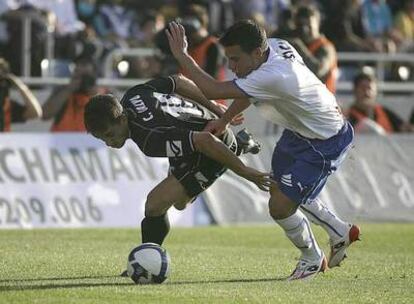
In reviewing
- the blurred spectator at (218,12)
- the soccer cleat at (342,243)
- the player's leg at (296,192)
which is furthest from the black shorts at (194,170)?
the blurred spectator at (218,12)

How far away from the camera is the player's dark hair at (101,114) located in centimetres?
1017

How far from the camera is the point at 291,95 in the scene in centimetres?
1024

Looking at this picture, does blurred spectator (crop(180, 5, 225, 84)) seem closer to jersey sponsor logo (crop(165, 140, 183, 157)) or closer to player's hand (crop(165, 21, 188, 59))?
player's hand (crop(165, 21, 188, 59))

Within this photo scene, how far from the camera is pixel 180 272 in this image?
36.1 ft

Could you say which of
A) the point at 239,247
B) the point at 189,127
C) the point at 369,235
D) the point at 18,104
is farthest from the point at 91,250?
the point at 18,104

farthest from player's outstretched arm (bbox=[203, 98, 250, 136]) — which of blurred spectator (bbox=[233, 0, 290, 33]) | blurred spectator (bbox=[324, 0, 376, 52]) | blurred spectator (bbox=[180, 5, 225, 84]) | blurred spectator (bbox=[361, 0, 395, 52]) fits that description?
blurred spectator (bbox=[361, 0, 395, 52])

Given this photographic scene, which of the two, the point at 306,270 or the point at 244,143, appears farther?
the point at 244,143

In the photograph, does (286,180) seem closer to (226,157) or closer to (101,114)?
(226,157)

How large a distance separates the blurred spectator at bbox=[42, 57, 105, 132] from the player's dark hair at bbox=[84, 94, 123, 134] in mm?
7449

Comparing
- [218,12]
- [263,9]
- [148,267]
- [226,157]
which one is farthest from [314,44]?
[148,267]

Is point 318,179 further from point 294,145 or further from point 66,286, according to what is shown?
point 66,286

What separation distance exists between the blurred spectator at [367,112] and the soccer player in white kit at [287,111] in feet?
25.4

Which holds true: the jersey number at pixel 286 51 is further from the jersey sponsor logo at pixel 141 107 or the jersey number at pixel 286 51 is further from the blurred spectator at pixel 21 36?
the blurred spectator at pixel 21 36

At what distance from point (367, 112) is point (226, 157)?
29.9ft
